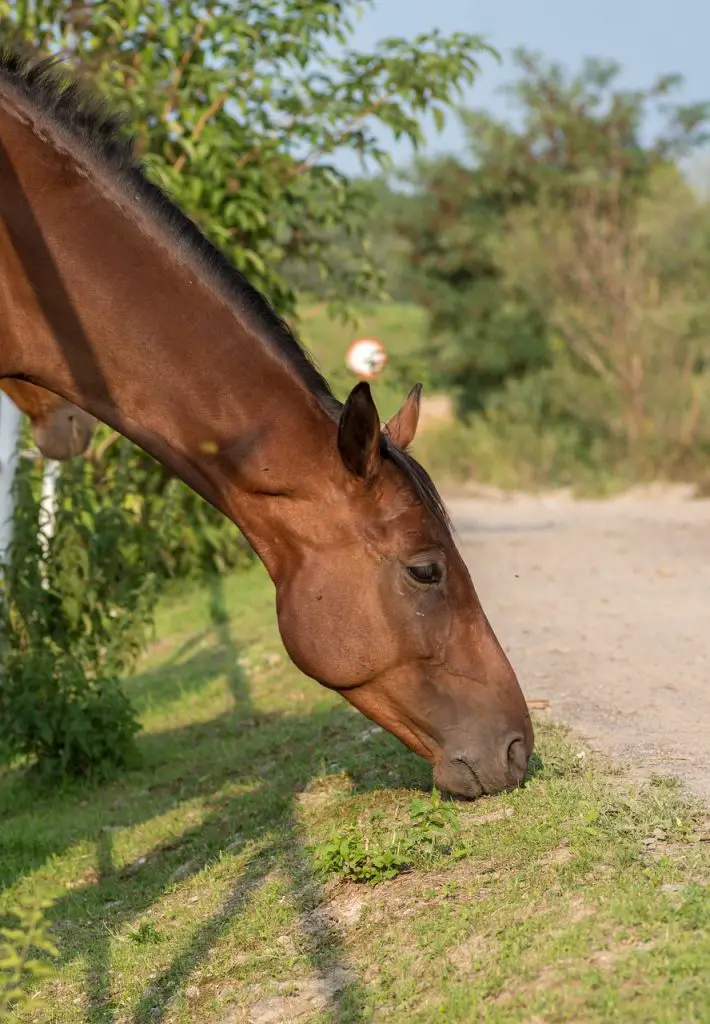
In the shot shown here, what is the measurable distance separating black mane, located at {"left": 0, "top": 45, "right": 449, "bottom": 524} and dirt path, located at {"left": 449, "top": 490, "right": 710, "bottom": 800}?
1.42 metres

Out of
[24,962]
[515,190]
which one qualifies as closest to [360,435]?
[24,962]

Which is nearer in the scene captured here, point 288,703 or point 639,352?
point 288,703

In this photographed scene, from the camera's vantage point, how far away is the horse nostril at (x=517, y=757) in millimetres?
3760

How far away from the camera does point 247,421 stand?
3697mm

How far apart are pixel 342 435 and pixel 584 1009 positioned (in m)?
1.62

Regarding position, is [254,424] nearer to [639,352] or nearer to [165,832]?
→ [165,832]

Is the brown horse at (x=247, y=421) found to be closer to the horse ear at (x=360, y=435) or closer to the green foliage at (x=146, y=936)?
the horse ear at (x=360, y=435)

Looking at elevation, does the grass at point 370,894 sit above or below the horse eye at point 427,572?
below

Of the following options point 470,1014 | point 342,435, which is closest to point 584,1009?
point 470,1014

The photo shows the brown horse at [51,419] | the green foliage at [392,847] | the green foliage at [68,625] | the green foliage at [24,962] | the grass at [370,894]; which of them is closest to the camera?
the green foliage at [24,962]

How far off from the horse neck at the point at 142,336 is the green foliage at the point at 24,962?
1.36 m

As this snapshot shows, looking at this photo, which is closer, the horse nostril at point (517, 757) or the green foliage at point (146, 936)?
the horse nostril at point (517, 757)

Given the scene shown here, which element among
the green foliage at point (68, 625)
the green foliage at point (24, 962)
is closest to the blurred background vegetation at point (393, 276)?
the green foliage at point (68, 625)

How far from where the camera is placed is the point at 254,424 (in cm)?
370
